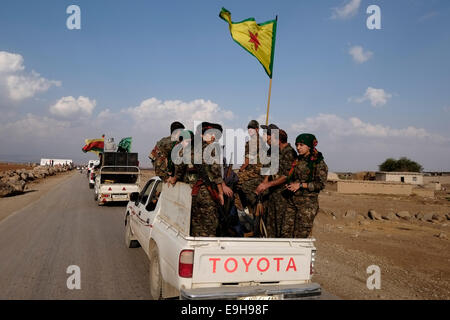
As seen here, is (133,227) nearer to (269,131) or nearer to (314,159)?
(269,131)

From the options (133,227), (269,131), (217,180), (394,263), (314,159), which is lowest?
(394,263)

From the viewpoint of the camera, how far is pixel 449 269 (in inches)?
245

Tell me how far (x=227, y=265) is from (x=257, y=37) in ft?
16.9

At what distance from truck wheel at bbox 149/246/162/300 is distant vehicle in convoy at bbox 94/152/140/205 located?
30.2 feet

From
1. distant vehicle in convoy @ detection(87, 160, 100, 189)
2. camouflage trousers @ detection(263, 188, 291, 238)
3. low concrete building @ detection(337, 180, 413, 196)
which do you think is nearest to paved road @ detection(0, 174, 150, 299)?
camouflage trousers @ detection(263, 188, 291, 238)

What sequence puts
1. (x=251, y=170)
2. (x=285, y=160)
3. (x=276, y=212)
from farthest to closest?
(x=251, y=170)
(x=285, y=160)
(x=276, y=212)

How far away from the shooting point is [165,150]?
18.1 feet

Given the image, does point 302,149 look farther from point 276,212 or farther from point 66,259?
Answer: point 66,259

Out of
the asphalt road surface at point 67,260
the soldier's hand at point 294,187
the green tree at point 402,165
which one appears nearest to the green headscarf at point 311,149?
the soldier's hand at point 294,187

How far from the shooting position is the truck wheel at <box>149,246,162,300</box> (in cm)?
396

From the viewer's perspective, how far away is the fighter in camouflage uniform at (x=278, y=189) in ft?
15.5

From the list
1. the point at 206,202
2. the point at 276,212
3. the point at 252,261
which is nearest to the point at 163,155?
the point at 206,202
